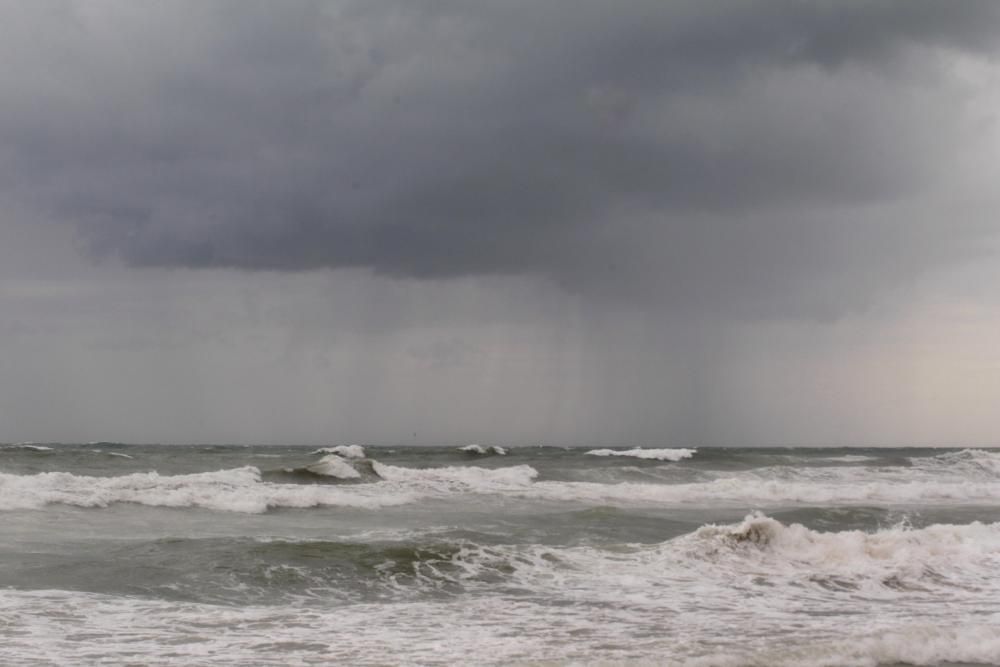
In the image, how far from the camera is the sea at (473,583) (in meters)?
8.23

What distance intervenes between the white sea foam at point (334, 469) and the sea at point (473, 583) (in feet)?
24.4

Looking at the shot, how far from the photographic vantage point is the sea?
27.0 feet

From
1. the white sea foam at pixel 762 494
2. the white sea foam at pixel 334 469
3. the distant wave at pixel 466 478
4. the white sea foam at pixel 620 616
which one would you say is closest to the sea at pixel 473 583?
the white sea foam at pixel 620 616

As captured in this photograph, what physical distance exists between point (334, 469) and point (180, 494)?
367 inches

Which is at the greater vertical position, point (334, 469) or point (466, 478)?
point (334, 469)

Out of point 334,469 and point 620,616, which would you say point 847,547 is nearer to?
point 620,616

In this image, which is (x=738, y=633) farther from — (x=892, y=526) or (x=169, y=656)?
(x=892, y=526)

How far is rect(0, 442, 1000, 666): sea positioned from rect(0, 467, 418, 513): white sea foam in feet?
0.33

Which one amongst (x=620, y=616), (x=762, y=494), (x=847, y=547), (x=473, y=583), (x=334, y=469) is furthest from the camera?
(x=334, y=469)

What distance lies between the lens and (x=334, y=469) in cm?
3158

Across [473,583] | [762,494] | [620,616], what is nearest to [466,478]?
[762,494]

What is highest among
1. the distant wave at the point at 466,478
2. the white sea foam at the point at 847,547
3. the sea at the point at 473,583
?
the white sea foam at the point at 847,547

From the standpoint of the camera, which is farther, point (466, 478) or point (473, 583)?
point (466, 478)

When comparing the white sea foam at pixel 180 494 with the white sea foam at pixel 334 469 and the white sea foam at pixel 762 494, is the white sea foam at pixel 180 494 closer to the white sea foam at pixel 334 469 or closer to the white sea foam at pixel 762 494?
the white sea foam at pixel 334 469
